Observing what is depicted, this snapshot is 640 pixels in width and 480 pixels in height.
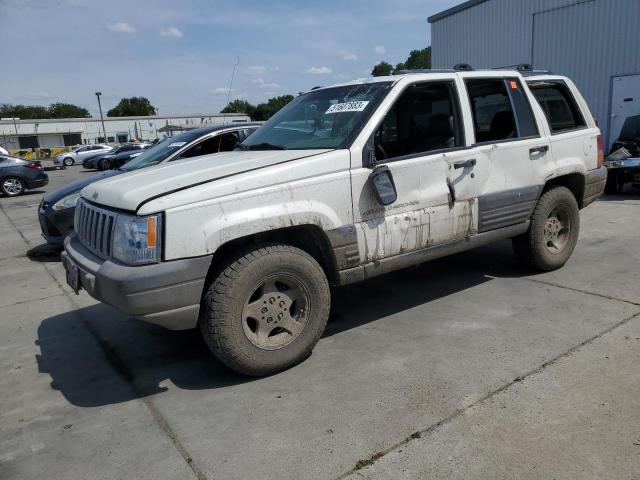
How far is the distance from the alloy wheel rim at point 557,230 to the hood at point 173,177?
273 centimetres

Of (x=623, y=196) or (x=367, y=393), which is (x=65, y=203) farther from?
(x=623, y=196)

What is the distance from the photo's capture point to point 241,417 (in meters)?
2.82

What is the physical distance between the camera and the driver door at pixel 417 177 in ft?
11.5

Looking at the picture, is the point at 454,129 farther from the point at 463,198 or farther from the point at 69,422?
the point at 69,422

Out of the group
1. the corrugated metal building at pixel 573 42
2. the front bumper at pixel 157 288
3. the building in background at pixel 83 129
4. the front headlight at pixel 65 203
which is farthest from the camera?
the building in background at pixel 83 129

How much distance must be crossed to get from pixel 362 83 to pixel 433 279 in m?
2.14

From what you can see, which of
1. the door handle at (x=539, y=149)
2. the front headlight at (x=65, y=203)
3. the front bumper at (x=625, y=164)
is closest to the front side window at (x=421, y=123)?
the door handle at (x=539, y=149)

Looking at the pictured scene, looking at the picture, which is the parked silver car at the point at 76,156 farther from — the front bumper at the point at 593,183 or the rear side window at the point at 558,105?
the front bumper at the point at 593,183

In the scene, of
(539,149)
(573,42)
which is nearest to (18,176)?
(539,149)

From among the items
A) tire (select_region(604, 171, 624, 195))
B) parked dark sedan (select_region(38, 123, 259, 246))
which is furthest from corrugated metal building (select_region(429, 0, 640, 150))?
parked dark sedan (select_region(38, 123, 259, 246))

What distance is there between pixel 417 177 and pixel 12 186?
16283 millimetres

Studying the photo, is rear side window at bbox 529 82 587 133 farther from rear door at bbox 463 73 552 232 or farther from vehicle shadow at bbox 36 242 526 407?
vehicle shadow at bbox 36 242 526 407

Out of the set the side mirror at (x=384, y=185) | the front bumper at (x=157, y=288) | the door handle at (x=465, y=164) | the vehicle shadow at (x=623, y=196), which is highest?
the door handle at (x=465, y=164)

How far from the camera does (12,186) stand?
52.5 ft
